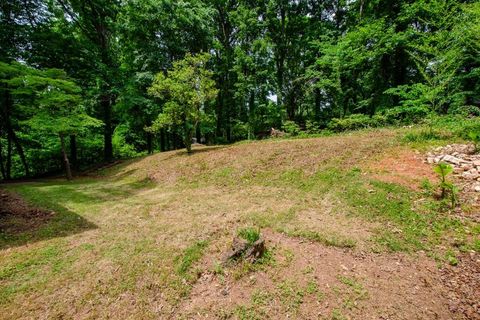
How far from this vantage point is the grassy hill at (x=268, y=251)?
10.9 feet

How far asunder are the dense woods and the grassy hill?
5345 mm

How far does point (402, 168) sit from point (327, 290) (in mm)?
5019

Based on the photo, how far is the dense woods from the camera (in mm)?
11781

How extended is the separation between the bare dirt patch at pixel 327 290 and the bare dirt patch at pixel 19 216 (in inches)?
211

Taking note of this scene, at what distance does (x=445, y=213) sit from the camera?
4.83m

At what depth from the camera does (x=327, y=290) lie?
11.4 ft

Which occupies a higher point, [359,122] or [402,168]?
[359,122]

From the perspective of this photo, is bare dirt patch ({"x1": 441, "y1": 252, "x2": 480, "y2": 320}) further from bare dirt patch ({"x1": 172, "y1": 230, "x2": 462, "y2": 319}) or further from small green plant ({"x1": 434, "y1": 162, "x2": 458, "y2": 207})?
small green plant ({"x1": 434, "y1": 162, "x2": 458, "y2": 207})

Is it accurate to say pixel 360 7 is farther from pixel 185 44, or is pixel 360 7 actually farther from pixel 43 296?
pixel 43 296

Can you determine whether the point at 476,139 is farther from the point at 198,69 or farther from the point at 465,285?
the point at 198,69

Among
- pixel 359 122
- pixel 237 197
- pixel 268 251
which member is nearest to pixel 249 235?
pixel 268 251

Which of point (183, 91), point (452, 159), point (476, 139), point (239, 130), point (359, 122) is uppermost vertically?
point (183, 91)

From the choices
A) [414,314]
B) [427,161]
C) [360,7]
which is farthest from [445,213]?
[360,7]

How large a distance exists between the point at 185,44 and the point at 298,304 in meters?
20.4
